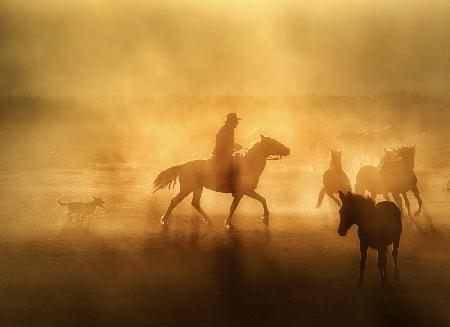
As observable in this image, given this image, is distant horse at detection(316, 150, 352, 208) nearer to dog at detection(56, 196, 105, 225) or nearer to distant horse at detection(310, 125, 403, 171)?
dog at detection(56, 196, 105, 225)

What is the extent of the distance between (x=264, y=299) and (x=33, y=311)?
322cm

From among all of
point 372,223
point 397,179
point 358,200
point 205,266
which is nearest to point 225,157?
point 205,266

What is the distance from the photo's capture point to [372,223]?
34.7ft

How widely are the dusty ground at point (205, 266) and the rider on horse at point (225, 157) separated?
1.04 meters

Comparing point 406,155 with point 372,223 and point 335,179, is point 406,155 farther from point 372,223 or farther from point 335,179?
point 372,223

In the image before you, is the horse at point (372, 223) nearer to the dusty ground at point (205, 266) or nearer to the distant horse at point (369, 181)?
the dusty ground at point (205, 266)

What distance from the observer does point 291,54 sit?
15400cm

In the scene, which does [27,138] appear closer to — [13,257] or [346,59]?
[13,257]

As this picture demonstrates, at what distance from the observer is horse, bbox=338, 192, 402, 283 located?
10.6 meters

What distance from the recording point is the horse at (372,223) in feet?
34.9

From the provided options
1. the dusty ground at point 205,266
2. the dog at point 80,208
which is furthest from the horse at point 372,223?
the dog at point 80,208

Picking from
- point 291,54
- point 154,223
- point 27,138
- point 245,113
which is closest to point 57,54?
point 291,54

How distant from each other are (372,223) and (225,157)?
17.9 feet

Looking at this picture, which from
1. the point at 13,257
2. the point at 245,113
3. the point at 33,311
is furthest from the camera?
the point at 245,113
